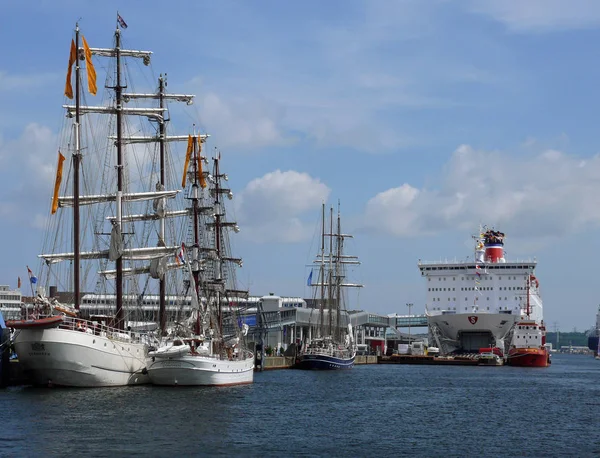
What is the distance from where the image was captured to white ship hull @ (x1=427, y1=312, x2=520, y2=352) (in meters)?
120

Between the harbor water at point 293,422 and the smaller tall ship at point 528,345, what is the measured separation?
5081 cm

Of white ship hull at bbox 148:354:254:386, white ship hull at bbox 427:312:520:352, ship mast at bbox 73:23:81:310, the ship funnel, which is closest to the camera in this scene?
white ship hull at bbox 148:354:254:386

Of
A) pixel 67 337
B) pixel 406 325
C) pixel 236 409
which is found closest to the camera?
pixel 236 409

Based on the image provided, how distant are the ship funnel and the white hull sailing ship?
59542 millimetres

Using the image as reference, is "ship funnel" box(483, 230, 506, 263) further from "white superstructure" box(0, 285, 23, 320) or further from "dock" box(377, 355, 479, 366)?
"white superstructure" box(0, 285, 23, 320)

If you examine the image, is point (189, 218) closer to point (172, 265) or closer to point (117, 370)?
point (172, 265)

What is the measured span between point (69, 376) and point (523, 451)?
28.0m

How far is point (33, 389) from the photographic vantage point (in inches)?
2191

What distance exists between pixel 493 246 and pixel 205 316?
244 feet

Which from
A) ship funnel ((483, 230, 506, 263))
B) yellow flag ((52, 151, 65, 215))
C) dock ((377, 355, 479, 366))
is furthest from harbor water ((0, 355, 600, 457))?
ship funnel ((483, 230, 506, 263))

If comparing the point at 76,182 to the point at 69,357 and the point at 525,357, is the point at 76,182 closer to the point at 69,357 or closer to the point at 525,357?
the point at 69,357

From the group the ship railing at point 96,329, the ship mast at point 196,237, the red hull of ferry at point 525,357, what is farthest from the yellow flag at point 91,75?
the red hull of ferry at point 525,357

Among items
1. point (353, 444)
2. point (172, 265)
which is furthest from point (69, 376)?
point (353, 444)

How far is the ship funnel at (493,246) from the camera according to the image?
131m
